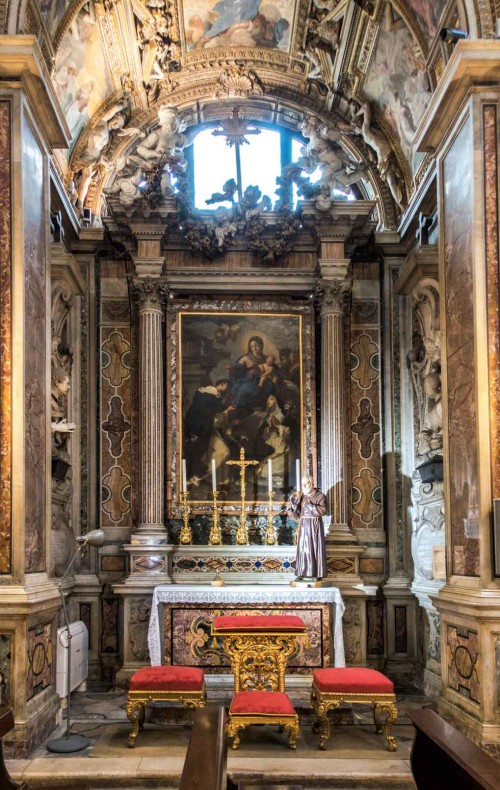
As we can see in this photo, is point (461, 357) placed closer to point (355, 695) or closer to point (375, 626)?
point (355, 695)

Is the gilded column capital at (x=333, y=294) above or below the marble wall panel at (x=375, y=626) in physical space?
above

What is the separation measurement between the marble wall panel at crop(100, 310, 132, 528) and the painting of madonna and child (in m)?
0.74

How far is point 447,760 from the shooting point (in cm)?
432

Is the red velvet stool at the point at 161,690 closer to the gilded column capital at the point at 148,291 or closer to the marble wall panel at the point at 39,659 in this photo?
the marble wall panel at the point at 39,659

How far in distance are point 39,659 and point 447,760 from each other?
4.41 m

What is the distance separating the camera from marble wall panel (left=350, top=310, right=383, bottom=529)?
11.5 metres

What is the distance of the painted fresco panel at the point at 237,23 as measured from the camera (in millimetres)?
11330

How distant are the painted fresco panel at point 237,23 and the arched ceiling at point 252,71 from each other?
0.02 m

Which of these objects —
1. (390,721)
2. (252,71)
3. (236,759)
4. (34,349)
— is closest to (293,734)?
(236,759)

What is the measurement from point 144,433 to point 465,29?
5.67 meters

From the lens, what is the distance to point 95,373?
1159cm

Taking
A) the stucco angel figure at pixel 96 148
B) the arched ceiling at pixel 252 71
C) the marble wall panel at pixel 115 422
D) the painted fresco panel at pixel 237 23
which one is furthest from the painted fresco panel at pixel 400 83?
the marble wall panel at pixel 115 422

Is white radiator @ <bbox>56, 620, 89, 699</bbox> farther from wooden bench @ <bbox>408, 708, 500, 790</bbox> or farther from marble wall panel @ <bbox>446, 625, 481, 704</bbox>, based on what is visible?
wooden bench @ <bbox>408, 708, 500, 790</bbox>

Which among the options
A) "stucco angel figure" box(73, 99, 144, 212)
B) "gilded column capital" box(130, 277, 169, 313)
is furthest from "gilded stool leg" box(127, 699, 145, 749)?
"stucco angel figure" box(73, 99, 144, 212)
